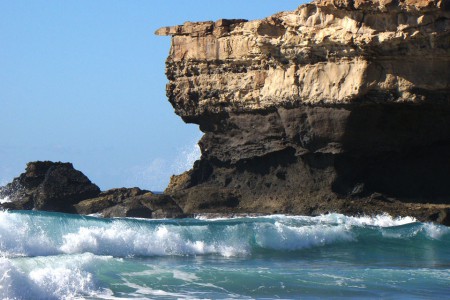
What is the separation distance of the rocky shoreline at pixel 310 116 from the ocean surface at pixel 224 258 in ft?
4.79

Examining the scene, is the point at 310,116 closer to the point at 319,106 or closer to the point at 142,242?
the point at 319,106

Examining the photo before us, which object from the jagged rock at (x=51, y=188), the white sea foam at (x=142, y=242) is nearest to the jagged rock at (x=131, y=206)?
the jagged rock at (x=51, y=188)

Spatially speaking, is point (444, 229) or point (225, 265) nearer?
point (225, 265)

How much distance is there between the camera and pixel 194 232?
27.0 metres

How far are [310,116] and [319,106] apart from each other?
0.52 m

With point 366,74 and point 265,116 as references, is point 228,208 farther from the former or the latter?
point 366,74

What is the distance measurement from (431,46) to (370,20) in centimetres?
184

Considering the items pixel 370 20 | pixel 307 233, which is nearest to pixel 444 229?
pixel 307 233

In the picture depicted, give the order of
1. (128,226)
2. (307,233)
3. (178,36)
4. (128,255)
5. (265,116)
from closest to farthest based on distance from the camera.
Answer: (128,255), (128,226), (307,233), (265,116), (178,36)

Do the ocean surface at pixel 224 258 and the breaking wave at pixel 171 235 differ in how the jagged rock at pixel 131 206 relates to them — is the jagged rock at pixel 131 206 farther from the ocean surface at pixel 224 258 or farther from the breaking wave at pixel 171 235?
the breaking wave at pixel 171 235

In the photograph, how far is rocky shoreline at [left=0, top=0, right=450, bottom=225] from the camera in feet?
98.6

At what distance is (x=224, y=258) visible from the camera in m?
24.8

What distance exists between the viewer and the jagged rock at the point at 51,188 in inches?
1473

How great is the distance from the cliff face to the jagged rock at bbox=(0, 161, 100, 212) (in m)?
3.55
